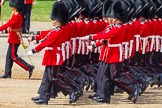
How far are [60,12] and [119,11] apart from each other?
1.05m

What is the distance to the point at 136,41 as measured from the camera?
15.2 m

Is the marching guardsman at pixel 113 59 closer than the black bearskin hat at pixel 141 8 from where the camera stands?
Yes

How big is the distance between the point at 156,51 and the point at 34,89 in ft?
8.13

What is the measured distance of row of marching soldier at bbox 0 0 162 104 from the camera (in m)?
14.4

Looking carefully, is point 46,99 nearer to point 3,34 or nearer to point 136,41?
point 136,41

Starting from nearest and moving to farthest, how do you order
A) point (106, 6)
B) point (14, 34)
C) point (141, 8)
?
1. point (106, 6)
2. point (141, 8)
3. point (14, 34)

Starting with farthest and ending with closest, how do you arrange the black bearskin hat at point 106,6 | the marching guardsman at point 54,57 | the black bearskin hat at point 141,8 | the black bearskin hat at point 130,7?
the black bearskin hat at point 141,8 → the black bearskin hat at point 130,7 → the black bearskin hat at point 106,6 → the marching guardsman at point 54,57

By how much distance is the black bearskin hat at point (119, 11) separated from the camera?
48.0 ft

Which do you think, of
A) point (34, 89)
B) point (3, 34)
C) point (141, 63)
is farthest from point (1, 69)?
point (3, 34)

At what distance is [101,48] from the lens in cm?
1495

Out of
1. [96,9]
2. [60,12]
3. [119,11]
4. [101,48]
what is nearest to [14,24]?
[96,9]

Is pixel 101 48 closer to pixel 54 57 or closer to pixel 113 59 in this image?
pixel 113 59

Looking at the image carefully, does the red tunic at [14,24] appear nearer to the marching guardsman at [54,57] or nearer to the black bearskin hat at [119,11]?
the marching guardsman at [54,57]

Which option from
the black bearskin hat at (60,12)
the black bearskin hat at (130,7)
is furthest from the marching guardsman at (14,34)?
the black bearskin hat at (130,7)
